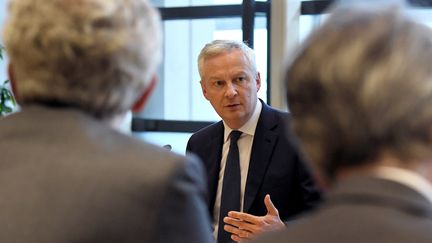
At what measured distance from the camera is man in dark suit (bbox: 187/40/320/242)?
9.61 ft

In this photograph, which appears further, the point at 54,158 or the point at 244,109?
the point at 244,109

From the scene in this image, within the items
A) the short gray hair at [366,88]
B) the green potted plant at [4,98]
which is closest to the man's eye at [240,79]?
the short gray hair at [366,88]

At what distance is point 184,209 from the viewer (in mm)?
1160

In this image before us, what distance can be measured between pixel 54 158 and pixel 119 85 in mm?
167

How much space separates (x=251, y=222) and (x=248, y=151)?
1.45ft

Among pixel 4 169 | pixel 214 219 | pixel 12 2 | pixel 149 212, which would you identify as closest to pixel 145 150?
pixel 149 212

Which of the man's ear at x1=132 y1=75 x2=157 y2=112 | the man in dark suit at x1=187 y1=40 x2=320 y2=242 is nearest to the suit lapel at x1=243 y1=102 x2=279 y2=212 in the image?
the man in dark suit at x1=187 y1=40 x2=320 y2=242

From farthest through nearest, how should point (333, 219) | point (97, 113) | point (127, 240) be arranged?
point (97, 113) < point (127, 240) < point (333, 219)

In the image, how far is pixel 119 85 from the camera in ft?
3.99

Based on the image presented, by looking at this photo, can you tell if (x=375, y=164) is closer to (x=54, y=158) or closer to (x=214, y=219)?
(x=54, y=158)

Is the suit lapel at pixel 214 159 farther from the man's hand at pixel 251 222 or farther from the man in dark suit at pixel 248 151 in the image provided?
the man's hand at pixel 251 222

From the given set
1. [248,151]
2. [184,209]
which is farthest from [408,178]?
[248,151]

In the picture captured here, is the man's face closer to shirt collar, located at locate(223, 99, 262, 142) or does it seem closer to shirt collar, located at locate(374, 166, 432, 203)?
shirt collar, located at locate(223, 99, 262, 142)

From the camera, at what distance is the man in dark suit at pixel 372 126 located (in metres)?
0.86
